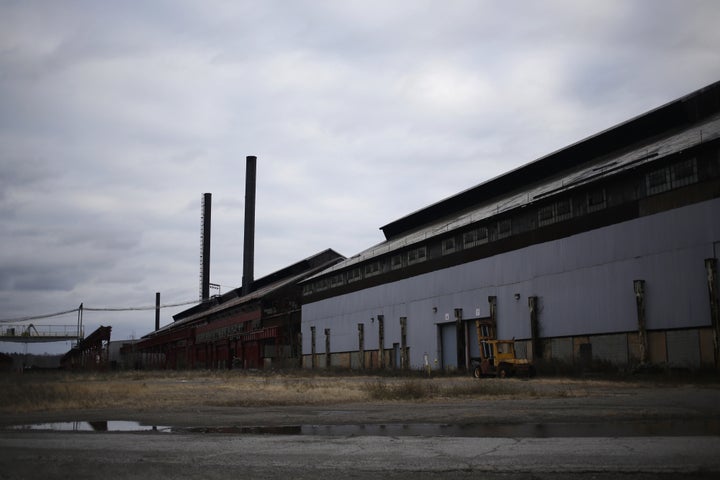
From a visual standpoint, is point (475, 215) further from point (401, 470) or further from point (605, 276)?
point (401, 470)

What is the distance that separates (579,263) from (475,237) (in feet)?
28.9

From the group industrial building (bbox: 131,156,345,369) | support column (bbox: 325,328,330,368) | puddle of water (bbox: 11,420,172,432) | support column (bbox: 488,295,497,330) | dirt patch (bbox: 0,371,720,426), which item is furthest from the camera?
industrial building (bbox: 131,156,345,369)

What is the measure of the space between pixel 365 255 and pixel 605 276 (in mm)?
26186

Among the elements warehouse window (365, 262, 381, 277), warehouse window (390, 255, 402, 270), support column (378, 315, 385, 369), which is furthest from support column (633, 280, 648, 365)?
warehouse window (365, 262, 381, 277)

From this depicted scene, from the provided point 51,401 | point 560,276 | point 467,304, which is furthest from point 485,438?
point 467,304

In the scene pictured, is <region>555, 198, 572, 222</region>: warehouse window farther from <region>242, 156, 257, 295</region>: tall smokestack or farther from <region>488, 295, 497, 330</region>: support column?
<region>242, 156, 257, 295</region>: tall smokestack

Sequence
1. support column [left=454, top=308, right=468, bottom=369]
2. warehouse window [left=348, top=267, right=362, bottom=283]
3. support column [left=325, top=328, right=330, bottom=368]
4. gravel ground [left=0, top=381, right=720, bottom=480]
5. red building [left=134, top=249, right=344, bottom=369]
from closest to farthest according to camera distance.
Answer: gravel ground [left=0, top=381, right=720, bottom=480]
support column [left=454, top=308, right=468, bottom=369]
warehouse window [left=348, top=267, right=362, bottom=283]
support column [left=325, top=328, right=330, bottom=368]
red building [left=134, top=249, right=344, bottom=369]

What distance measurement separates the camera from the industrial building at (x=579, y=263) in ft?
83.0

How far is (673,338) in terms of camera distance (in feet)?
84.4

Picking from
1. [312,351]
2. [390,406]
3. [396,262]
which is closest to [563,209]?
[396,262]

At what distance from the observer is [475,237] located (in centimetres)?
3859

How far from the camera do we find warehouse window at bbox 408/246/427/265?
43.8m

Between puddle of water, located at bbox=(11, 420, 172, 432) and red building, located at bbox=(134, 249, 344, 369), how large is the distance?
45.9m

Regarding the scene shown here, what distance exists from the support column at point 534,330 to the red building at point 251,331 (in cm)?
3060
